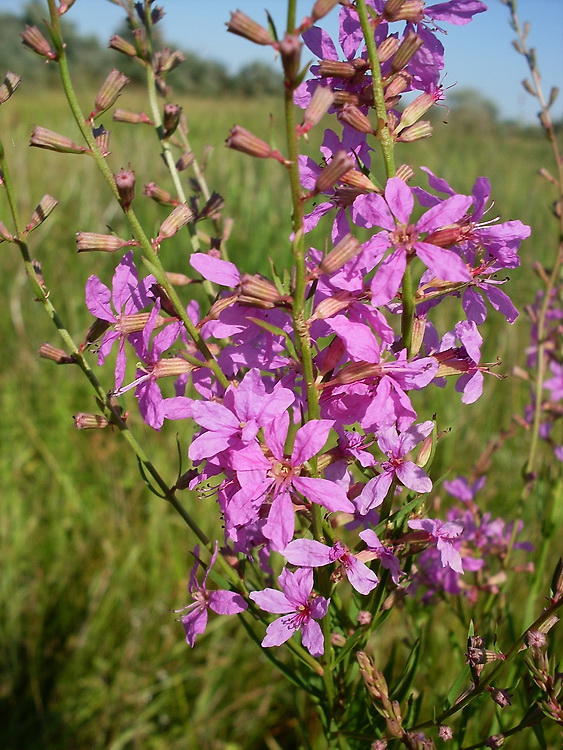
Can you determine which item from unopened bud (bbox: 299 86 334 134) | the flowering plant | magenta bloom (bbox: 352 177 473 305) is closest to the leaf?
the flowering plant

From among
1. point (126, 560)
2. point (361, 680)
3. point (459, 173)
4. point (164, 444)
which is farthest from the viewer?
point (459, 173)

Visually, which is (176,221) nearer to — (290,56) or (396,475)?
(290,56)

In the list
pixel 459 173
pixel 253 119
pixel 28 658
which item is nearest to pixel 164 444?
pixel 28 658

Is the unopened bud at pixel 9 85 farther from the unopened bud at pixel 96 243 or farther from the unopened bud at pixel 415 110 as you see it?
the unopened bud at pixel 415 110

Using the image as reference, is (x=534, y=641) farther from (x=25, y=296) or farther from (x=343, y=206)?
(x=25, y=296)

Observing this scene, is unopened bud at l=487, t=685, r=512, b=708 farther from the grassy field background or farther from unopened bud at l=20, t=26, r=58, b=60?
unopened bud at l=20, t=26, r=58, b=60

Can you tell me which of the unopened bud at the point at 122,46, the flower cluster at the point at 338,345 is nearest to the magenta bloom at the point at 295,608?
the flower cluster at the point at 338,345

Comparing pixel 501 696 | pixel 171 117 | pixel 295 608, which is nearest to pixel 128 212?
pixel 171 117
